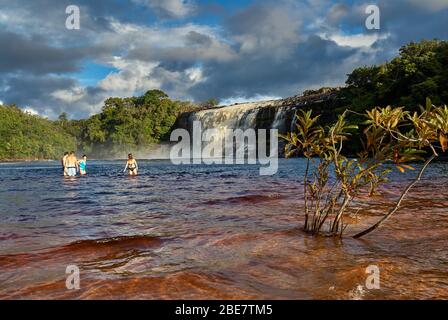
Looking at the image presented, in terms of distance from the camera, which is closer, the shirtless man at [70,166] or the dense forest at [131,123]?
the shirtless man at [70,166]

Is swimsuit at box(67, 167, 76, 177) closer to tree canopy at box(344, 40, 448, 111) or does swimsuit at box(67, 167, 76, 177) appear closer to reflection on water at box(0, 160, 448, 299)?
reflection on water at box(0, 160, 448, 299)

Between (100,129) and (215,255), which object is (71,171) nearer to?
(215,255)

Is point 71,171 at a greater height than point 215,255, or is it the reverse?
point 71,171

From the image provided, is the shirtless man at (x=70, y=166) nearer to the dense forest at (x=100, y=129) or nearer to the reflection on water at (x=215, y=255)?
the reflection on water at (x=215, y=255)

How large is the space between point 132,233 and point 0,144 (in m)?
99.3

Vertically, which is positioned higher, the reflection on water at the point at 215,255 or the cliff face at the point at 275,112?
the cliff face at the point at 275,112

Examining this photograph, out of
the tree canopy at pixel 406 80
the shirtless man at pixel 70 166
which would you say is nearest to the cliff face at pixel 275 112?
the tree canopy at pixel 406 80

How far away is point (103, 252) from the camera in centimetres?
554

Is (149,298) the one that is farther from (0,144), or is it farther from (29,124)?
(29,124)

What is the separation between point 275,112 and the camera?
48344 millimetres

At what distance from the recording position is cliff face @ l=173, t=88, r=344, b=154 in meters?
46.5

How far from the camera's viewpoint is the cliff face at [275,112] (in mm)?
46469

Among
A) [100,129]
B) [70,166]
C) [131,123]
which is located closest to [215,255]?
[70,166]
